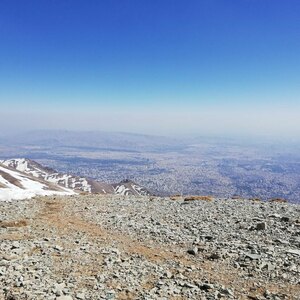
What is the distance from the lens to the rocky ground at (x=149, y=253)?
13.8 metres

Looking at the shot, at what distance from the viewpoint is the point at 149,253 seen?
18.3 m

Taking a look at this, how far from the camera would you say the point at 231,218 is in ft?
84.1

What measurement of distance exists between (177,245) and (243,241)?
4254 mm

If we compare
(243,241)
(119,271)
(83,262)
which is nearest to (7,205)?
(83,262)

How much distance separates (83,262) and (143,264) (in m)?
3.09

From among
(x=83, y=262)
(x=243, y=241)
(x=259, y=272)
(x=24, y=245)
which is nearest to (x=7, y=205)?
(x=24, y=245)

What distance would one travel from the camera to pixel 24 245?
726 inches

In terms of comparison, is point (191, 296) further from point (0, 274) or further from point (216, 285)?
point (0, 274)

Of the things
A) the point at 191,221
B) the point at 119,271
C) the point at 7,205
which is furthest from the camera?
the point at 7,205

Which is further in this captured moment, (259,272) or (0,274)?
(259,272)

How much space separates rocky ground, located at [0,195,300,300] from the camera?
13.8 m

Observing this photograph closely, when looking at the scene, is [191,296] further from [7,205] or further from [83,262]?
[7,205]

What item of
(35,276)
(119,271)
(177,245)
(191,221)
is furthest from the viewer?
(191,221)

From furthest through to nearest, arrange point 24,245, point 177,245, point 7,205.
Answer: point 7,205 < point 177,245 < point 24,245
